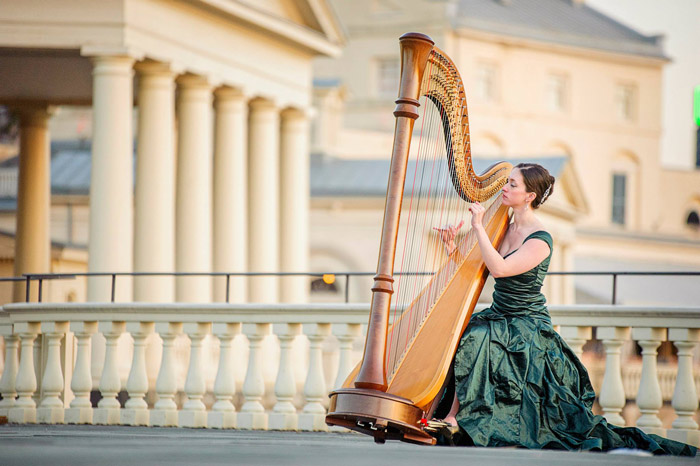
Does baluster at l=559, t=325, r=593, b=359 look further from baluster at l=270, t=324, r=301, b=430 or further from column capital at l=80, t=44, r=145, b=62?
column capital at l=80, t=44, r=145, b=62

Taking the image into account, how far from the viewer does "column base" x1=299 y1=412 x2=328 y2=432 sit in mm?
10977

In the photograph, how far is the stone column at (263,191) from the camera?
32125mm

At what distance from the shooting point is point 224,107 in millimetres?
30375

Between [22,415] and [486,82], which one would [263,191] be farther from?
[486,82]

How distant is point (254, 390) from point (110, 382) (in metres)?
1.39

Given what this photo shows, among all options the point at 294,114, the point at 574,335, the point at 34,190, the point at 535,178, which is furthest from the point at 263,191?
the point at 535,178

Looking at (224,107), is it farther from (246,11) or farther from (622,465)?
(622,465)

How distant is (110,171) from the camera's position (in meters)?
24.9

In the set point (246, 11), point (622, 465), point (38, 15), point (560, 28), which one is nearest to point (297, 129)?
point (246, 11)

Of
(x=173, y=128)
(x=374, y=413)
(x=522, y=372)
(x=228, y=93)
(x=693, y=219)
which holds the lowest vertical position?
(x=374, y=413)

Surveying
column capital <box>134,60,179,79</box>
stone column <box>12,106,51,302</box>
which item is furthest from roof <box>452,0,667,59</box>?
column capital <box>134,60,179,79</box>

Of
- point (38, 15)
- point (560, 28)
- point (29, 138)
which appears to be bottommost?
point (29, 138)

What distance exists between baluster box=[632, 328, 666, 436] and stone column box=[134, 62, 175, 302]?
674 inches

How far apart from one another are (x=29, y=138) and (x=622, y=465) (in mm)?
25925
